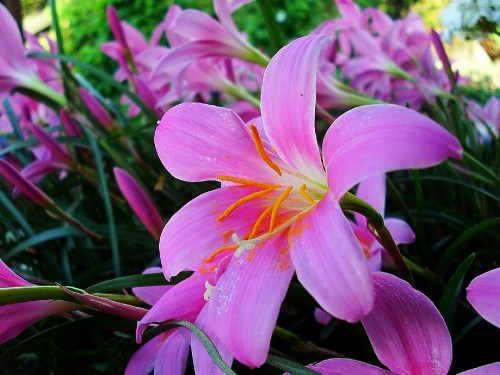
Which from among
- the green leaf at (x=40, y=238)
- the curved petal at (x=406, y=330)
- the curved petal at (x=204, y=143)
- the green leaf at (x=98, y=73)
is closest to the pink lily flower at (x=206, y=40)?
the green leaf at (x=98, y=73)

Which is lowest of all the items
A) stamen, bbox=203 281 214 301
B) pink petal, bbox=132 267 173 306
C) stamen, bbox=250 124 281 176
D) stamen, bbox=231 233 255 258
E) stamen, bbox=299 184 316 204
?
pink petal, bbox=132 267 173 306

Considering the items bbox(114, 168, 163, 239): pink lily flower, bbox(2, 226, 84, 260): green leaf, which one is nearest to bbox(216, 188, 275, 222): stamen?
bbox(114, 168, 163, 239): pink lily flower

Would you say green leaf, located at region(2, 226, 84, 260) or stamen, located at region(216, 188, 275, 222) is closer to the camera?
stamen, located at region(216, 188, 275, 222)

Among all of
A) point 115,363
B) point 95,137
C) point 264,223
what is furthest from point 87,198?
point 264,223

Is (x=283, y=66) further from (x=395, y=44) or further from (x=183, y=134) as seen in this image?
(x=395, y=44)

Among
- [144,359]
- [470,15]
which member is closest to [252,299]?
[144,359]

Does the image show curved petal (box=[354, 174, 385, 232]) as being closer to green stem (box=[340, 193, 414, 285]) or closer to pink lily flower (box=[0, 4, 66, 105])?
green stem (box=[340, 193, 414, 285])
